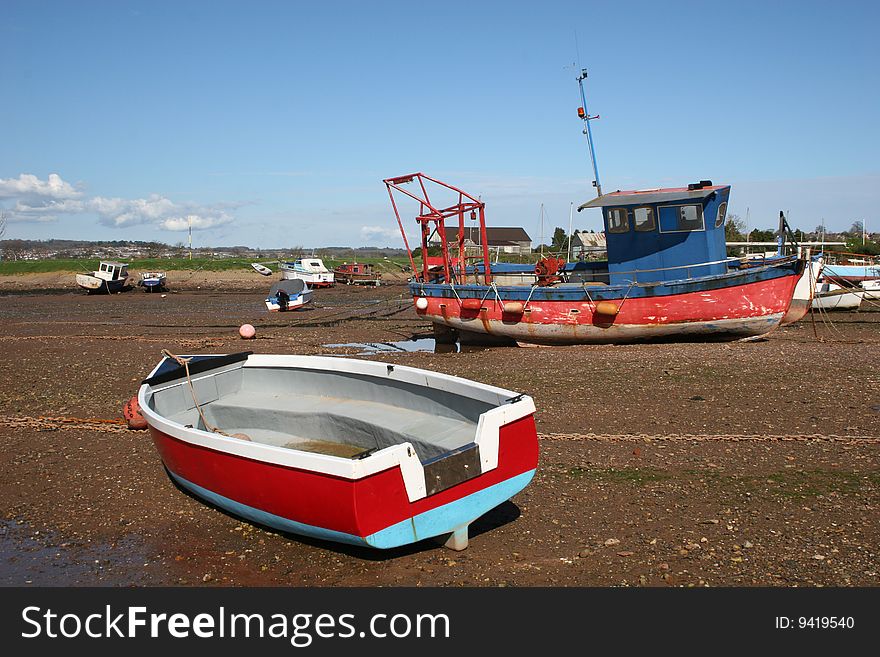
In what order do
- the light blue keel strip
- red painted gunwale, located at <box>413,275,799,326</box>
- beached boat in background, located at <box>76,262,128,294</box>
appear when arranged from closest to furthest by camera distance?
the light blue keel strip → red painted gunwale, located at <box>413,275,799,326</box> → beached boat in background, located at <box>76,262,128,294</box>

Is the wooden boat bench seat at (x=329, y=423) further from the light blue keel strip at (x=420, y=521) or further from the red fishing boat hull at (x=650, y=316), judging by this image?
the red fishing boat hull at (x=650, y=316)

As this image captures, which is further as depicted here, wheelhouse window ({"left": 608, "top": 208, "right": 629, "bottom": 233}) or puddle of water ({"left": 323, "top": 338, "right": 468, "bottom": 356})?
puddle of water ({"left": 323, "top": 338, "right": 468, "bottom": 356})

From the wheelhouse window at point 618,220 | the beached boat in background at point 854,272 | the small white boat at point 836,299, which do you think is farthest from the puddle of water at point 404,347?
the beached boat in background at point 854,272

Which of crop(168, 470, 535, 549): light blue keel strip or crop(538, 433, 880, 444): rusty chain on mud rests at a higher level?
crop(168, 470, 535, 549): light blue keel strip

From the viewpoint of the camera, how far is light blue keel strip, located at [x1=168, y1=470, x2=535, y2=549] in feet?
18.5

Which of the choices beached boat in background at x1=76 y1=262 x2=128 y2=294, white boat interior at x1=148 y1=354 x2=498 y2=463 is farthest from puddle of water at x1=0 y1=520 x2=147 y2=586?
beached boat in background at x1=76 y1=262 x2=128 y2=294

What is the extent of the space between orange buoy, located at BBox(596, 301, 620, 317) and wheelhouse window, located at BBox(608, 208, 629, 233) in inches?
79.2

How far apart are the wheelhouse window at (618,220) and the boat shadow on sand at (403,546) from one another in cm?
1234

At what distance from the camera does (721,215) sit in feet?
58.0

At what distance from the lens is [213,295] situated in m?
44.5

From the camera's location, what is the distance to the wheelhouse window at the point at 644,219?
17.9 meters

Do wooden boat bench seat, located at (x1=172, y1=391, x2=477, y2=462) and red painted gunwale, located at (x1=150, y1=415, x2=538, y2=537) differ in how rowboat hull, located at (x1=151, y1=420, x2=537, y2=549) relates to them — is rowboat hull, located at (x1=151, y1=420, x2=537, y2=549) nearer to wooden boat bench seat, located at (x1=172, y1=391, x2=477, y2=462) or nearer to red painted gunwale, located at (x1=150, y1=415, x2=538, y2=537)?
red painted gunwale, located at (x1=150, y1=415, x2=538, y2=537)

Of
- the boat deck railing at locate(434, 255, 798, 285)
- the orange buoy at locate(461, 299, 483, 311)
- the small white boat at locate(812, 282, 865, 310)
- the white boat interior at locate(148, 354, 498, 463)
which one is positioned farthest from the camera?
the small white boat at locate(812, 282, 865, 310)
